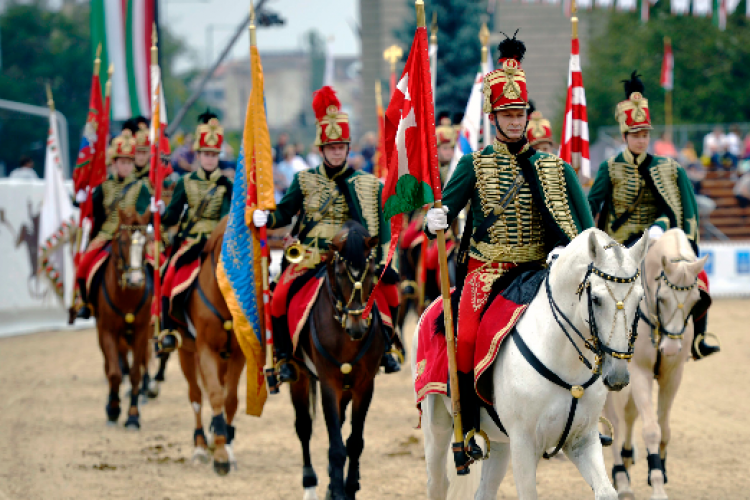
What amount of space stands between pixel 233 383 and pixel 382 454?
162 cm

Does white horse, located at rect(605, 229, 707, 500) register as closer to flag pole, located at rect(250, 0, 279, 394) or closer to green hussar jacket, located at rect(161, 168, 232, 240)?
flag pole, located at rect(250, 0, 279, 394)

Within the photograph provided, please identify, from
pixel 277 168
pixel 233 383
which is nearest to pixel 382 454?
pixel 233 383

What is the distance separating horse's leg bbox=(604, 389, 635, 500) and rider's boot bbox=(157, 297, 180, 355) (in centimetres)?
421

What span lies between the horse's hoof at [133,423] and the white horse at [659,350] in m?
5.49

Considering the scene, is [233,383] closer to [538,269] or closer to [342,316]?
[342,316]

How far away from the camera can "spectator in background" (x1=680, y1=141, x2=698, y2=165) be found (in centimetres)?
2940

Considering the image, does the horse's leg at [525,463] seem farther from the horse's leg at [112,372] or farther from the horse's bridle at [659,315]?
the horse's leg at [112,372]

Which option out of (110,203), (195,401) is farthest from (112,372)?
(110,203)

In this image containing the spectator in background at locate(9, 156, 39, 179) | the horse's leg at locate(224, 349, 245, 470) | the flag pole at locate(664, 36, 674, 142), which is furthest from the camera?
the flag pole at locate(664, 36, 674, 142)

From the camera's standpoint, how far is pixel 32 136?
31203 mm

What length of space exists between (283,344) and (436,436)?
2.38 metres

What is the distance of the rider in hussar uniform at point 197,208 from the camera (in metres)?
10.3

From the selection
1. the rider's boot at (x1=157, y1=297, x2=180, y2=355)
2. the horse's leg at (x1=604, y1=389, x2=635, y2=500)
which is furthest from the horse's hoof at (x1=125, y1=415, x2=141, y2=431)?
the horse's leg at (x1=604, y1=389, x2=635, y2=500)

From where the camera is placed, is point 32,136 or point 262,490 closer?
point 262,490
